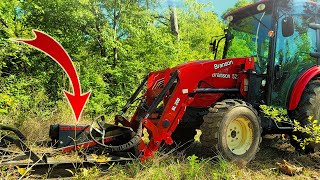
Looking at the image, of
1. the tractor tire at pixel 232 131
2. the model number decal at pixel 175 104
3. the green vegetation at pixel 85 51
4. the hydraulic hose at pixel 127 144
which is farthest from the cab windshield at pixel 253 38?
the green vegetation at pixel 85 51

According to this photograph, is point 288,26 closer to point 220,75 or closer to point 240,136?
point 220,75

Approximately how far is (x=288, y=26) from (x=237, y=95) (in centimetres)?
141

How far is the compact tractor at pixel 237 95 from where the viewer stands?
471cm

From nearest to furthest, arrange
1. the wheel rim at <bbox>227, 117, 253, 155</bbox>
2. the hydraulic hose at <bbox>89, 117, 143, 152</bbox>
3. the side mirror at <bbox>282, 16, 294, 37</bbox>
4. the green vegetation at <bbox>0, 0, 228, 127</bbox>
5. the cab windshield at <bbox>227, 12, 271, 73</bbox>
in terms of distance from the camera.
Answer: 1. the hydraulic hose at <bbox>89, 117, 143, 152</bbox>
2. the wheel rim at <bbox>227, 117, 253, 155</bbox>
3. the side mirror at <bbox>282, 16, 294, 37</bbox>
4. the cab windshield at <bbox>227, 12, 271, 73</bbox>
5. the green vegetation at <bbox>0, 0, 228, 127</bbox>

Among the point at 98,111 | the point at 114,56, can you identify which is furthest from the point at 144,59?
the point at 98,111

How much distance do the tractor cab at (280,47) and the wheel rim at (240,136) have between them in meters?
0.74

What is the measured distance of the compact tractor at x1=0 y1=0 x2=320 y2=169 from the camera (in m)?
4.71

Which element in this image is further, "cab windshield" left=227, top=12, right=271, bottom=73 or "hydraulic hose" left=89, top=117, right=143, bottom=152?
"cab windshield" left=227, top=12, right=271, bottom=73

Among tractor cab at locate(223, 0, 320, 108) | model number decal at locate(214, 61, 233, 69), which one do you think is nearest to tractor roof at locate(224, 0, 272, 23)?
tractor cab at locate(223, 0, 320, 108)

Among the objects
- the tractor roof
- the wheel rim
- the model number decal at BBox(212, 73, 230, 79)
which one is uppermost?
the tractor roof

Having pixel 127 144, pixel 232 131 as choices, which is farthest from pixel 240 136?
pixel 127 144

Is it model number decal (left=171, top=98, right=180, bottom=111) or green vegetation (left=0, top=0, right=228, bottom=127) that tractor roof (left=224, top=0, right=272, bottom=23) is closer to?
model number decal (left=171, top=98, right=180, bottom=111)

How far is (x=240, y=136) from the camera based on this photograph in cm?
520

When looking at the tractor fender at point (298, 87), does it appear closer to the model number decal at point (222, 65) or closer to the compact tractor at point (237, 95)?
the compact tractor at point (237, 95)
